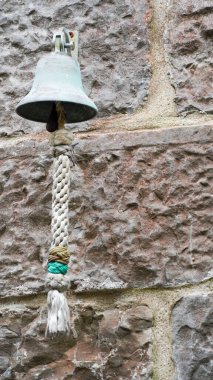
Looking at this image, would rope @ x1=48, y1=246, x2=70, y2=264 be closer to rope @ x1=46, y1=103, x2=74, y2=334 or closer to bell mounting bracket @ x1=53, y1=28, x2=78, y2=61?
rope @ x1=46, y1=103, x2=74, y2=334

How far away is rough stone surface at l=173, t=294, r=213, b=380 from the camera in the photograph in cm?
98

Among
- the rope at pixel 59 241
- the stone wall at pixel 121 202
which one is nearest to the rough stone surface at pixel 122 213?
the stone wall at pixel 121 202

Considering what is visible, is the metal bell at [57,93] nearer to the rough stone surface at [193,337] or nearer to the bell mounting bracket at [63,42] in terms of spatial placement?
the bell mounting bracket at [63,42]

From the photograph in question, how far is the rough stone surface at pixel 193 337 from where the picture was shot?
3.20 feet

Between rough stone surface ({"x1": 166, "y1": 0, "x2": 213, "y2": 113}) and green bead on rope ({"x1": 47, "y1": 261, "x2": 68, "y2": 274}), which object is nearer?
green bead on rope ({"x1": 47, "y1": 261, "x2": 68, "y2": 274})

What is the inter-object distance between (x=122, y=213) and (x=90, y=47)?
0.76 feet

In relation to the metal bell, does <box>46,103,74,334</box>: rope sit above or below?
below

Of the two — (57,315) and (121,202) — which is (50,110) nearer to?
(121,202)

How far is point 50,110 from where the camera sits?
100cm

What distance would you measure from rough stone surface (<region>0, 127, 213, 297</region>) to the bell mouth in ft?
0.28

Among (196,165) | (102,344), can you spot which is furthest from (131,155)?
(102,344)

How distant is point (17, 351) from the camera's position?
3.40 feet

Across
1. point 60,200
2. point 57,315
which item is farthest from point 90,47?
point 57,315

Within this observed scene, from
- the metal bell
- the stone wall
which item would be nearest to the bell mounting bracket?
the metal bell
